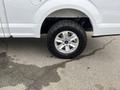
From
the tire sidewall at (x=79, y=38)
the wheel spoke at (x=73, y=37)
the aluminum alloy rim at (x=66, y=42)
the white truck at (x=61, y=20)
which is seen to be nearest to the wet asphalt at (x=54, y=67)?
the tire sidewall at (x=79, y=38)

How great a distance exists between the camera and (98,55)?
449 centimetres

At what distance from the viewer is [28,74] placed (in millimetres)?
3758

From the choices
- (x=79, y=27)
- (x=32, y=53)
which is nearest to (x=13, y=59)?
(x=32, y=53)

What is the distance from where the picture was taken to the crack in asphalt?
351cm

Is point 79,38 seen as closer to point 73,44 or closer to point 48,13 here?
point 73,44

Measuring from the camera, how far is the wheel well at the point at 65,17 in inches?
159

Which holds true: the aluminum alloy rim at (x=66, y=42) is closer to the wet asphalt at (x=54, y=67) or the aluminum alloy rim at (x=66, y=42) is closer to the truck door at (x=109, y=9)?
the wet asphalt at (x=54, y=67)

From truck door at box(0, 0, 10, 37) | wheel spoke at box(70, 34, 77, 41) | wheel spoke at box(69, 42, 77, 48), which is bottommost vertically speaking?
wheel spoke at box(69, 42, 77, 48)

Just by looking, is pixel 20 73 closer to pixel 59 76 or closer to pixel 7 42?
pixel 59 76

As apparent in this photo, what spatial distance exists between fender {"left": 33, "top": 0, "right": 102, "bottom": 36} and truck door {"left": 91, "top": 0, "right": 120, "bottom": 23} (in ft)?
0.26

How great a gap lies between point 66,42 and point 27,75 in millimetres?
1008

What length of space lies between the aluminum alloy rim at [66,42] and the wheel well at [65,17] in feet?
0.97

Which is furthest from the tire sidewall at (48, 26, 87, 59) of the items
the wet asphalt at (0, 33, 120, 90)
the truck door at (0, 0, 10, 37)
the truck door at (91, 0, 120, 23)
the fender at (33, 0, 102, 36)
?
the truck door at (0, 0, 10, 37)

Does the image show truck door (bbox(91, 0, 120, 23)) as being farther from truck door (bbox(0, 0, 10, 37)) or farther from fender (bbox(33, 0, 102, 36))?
truck door (bbox(0, 0, 10, 37))
